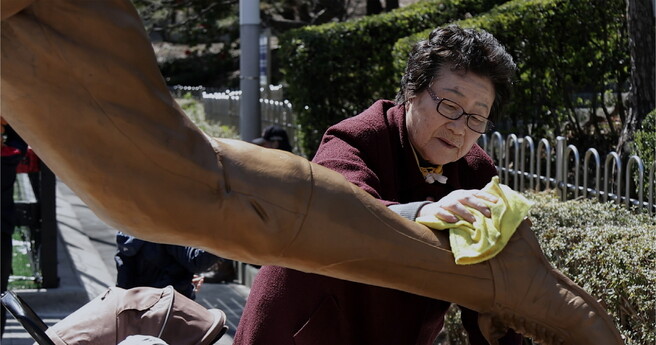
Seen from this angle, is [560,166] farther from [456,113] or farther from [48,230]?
[48,230]

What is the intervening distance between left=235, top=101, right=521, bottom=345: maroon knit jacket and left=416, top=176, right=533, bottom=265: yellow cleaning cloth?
0.46 meters

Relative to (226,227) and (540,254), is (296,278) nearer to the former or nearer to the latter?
(540,254)

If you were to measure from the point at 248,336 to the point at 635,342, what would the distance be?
2081 mm

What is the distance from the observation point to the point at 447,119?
8.23 ft

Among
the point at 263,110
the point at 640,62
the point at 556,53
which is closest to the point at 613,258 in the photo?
the point at 640,62

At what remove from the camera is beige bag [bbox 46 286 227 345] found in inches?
123

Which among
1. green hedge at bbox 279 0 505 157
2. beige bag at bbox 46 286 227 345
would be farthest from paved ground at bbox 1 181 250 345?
beige bag at bbox 46 286 227 345

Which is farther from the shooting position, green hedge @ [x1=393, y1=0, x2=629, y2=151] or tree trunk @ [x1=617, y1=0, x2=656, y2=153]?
green hedge @ [x1=393, y1=0, x2=629, y2=151]

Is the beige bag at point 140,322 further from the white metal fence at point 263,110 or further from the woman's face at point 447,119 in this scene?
the white metal fence at point 263,110

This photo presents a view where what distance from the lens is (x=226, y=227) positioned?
1429 millimetres

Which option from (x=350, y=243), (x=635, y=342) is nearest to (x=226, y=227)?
(x=350, y=243)

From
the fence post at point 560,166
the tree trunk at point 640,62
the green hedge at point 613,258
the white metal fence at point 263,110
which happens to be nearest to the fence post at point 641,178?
the green hedge at point 613,258

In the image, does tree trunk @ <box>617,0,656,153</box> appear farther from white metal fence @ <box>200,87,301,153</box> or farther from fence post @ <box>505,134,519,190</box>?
white metal fence @ <box>200,87,301,153</box>

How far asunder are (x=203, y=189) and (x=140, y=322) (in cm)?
190
